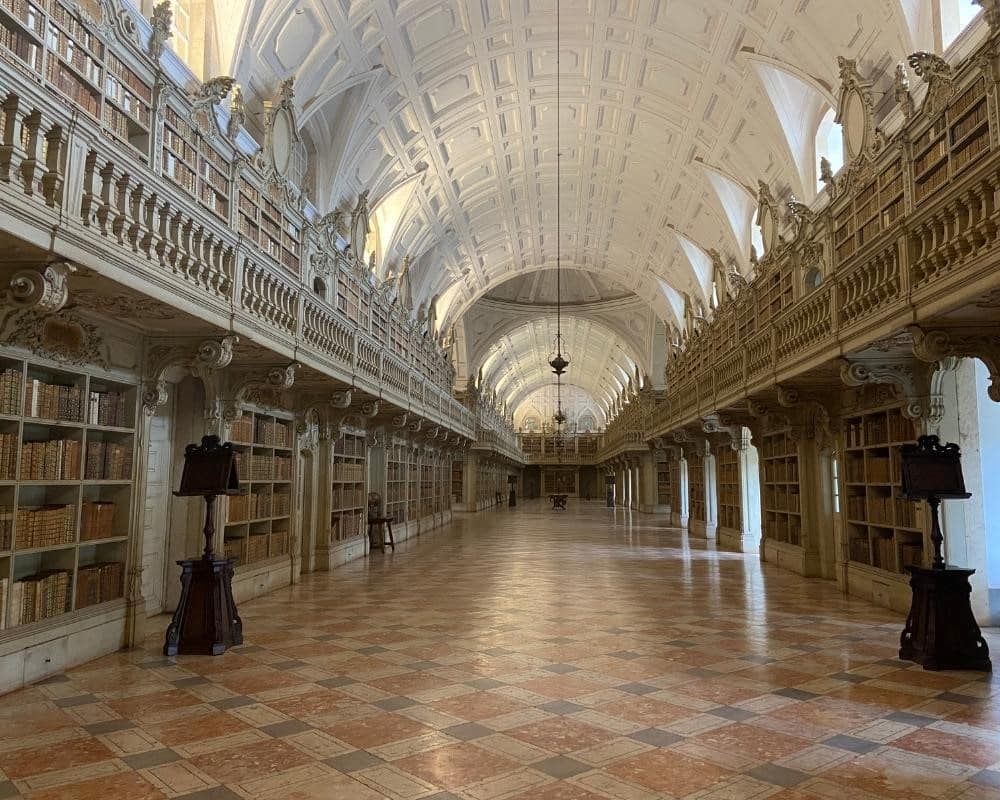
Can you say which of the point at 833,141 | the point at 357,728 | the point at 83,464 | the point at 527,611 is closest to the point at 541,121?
the point at 833,141

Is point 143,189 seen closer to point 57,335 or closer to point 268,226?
point 57,335

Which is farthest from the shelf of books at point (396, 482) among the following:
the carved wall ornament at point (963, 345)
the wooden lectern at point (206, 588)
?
the carved wall ornament at point (963, 345)

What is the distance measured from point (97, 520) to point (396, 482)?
12.2 meters

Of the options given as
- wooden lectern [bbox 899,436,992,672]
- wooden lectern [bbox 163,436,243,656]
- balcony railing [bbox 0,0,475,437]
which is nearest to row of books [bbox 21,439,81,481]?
wooden lectern [bbox 163,436,243,656]

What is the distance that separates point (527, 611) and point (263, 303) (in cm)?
470

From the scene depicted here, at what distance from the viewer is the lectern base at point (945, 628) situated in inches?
227

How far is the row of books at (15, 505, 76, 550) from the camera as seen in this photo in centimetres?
538

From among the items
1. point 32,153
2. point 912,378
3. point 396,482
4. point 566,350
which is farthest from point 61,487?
point 566,350

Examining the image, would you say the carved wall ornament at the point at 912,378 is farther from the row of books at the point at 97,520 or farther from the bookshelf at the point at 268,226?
the row of books at the point at 97,520

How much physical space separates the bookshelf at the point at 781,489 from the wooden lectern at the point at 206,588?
9.51 metres

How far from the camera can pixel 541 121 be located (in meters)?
17.5

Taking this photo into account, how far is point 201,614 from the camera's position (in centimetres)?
631

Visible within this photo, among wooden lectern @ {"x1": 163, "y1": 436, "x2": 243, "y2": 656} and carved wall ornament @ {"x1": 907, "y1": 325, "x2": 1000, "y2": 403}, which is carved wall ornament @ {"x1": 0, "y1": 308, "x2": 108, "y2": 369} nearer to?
wooden lectern @ {"x1": 163, "y1": 436, "x2": 243, "y2": 656}

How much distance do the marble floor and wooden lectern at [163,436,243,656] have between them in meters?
0.22
